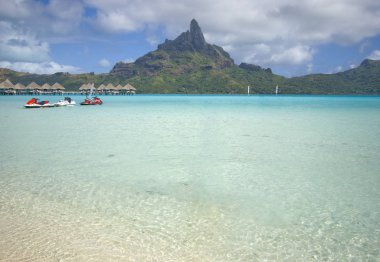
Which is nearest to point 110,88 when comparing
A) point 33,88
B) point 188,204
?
point 33,88

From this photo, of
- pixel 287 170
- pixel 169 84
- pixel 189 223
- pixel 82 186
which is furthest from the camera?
pixel 169 84

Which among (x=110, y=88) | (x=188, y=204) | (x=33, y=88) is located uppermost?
(x=110, y=88)

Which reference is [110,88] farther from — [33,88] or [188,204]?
[188,204]

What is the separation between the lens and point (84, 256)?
4.54m

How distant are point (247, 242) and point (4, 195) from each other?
5.91 meters

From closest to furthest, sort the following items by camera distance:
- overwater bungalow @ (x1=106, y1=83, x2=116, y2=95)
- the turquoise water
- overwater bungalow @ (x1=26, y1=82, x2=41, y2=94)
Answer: the turquoise water < overwater bungalow @ (x1=26, y1=82, x2=41, y2=94) < overwater bungalow @ (x1=106, y1=83, x2=116, y2=95)

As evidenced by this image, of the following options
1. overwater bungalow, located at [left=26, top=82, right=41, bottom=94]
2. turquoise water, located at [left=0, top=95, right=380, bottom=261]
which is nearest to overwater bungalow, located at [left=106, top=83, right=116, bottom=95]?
overwater bungalow, located at [left=26, top=82, right=41, bottom=94]

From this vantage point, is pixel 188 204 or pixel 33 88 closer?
pixel 188 204

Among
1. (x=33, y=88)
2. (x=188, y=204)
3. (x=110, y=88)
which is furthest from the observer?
(x=110, y=88)

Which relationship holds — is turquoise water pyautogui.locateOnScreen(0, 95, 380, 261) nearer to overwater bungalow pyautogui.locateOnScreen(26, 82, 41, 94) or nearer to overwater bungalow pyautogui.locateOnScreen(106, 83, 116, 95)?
overwater bungalow pyautogui.locateOnScreen(26, 82, 41, 94)

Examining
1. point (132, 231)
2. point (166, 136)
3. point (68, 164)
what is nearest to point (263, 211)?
point (132, 231)

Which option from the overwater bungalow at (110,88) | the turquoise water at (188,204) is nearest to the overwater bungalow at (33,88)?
the overwater bungalow at (110,88)

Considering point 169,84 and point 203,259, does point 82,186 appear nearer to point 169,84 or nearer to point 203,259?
point 203,259

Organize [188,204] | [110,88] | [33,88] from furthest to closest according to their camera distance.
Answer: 1. [110,88]
2. [33,88]
3. [188,204]
